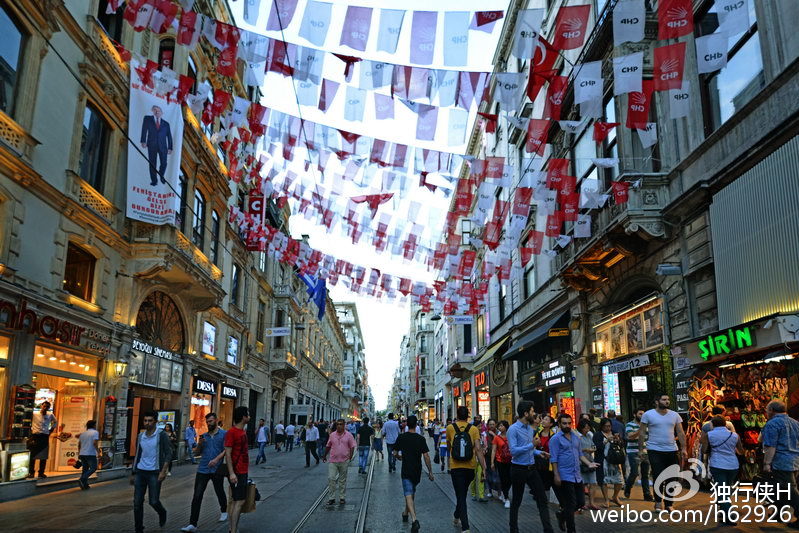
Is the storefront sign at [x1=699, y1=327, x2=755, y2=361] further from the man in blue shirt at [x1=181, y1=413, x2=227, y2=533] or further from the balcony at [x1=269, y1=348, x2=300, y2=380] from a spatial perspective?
the balcony at [x1=269, y1=348, x2=300, y2=380]

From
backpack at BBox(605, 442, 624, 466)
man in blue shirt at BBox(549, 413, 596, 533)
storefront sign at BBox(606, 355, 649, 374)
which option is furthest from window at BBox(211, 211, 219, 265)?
man in blue shirt at BBox(549, 413, 596, 533)

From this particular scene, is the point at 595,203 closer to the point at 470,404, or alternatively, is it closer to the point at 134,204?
the point at 134,204

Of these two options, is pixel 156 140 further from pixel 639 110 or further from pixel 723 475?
pixel 723 475

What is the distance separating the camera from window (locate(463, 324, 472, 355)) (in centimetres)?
4475

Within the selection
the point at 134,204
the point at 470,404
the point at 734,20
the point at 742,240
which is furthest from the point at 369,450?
the point at 470,404

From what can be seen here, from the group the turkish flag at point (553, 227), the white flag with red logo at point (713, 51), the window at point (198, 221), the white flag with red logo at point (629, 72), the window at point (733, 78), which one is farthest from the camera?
the window at point (198, 221)

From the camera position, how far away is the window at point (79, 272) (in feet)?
53.5

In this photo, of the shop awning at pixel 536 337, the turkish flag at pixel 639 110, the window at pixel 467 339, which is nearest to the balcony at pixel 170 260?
the shop awning at pixel 536 337

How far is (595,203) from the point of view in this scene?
1563 centimetres

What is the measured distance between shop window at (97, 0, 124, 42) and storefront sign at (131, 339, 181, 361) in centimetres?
925

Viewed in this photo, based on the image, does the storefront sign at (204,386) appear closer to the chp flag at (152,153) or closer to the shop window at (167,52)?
the chp flag at (152,153)

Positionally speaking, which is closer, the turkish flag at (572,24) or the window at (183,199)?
the turkish flag at (572,24)

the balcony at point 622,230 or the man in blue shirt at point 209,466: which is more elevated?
the balcony at point 622,230

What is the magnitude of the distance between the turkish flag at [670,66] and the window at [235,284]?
2484 cm
